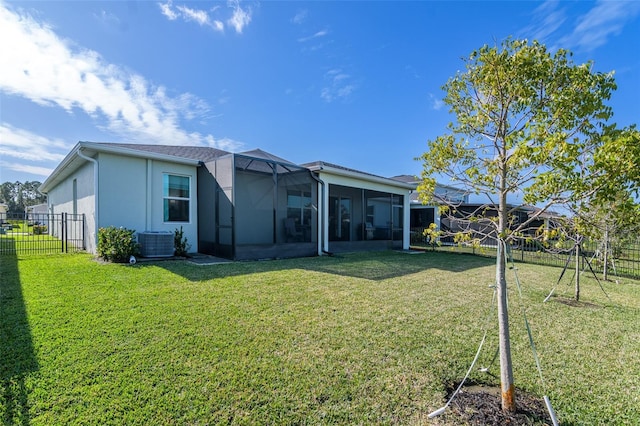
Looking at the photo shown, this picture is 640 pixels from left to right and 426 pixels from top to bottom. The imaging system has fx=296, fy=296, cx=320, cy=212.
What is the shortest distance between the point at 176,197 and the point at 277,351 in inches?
316

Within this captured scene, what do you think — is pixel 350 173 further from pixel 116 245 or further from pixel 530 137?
pixel 530 137

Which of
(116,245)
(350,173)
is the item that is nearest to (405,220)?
(350,173)

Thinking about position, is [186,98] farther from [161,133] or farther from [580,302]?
[580,302]

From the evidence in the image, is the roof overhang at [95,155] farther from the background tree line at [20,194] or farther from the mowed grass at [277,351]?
the background tree line at [20,194]

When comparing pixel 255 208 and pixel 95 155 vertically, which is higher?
pixel 95 155

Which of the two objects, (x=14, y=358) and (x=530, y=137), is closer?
(x=530, y=137)

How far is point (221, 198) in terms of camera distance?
29.5 ft

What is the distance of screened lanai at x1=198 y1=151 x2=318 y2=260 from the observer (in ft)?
28.8

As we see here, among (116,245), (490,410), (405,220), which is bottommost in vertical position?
(490,410)

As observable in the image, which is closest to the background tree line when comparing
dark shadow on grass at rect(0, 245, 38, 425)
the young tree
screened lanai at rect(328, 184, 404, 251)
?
screened lanai at rect(328, 184, 404, 251)

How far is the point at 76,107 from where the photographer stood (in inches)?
460

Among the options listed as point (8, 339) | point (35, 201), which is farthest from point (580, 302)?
point (35, 201)

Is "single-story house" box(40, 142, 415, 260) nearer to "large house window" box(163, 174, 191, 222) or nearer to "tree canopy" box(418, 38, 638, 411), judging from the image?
"large house window" box(163, 174, 191, 222)

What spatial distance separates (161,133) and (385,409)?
16.6 meters
